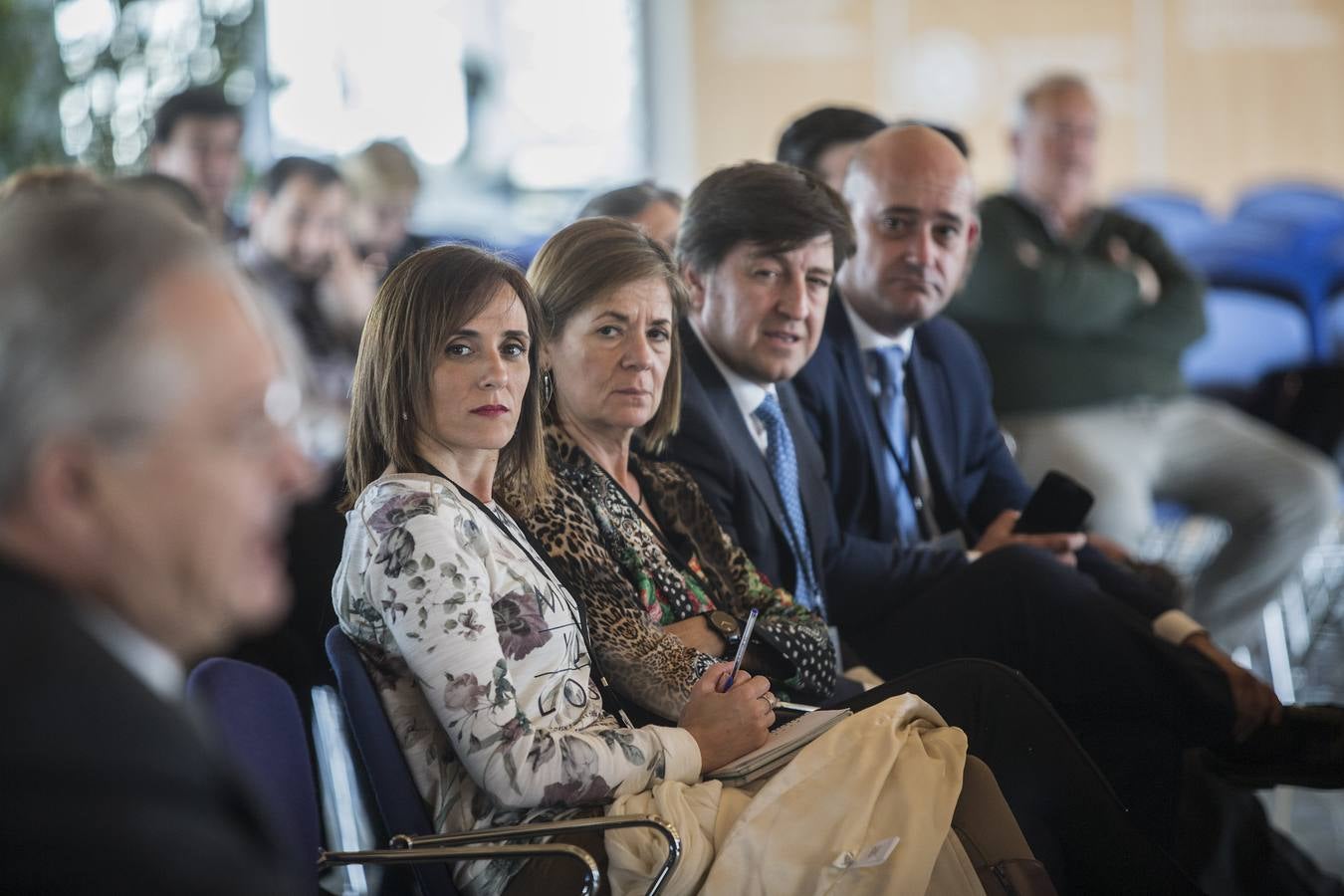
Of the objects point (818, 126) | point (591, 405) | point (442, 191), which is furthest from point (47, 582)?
point (442, 191)

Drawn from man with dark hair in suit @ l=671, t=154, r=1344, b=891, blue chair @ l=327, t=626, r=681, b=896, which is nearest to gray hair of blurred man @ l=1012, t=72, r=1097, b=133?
man with dark hair in suit @ l=671, t=154, r=1344, b=891

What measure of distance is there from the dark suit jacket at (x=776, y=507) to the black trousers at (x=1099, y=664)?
16 centimetres

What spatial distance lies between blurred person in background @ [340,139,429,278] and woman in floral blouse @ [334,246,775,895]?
328 centimetres

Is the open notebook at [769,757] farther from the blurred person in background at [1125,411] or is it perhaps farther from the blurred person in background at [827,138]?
the blurred person in background at [1125,411]

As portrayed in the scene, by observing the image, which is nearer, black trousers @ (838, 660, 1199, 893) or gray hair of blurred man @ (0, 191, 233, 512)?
gray hair of blurred man @ (0, 191, 233, 512)

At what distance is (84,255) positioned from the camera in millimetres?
923

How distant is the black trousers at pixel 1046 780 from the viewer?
1.89m

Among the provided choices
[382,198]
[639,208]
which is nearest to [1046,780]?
[639,208]

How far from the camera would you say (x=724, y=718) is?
1891 mm

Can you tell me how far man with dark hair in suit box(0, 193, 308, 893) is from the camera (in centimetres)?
86

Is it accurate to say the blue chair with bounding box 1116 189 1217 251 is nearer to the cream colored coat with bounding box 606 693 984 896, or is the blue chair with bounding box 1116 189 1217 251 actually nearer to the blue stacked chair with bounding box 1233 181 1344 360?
the blue stacked chair with bounding box 1233 181 1344 360

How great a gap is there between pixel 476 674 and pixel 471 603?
0.08m

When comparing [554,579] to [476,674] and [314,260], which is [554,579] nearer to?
[476,674]

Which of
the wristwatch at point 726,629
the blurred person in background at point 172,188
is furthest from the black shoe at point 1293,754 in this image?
the blurred person in background at point 172,188
